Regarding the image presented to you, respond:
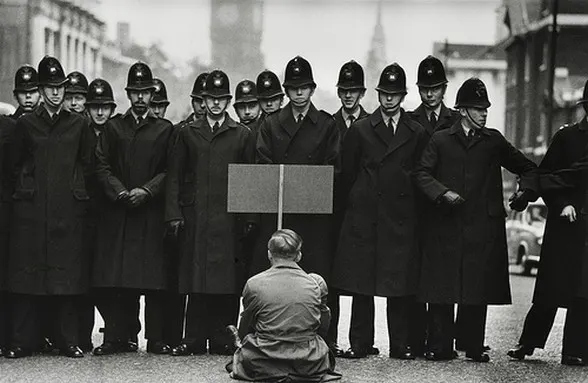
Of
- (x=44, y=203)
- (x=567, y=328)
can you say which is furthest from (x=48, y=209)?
(x=567, y=328)

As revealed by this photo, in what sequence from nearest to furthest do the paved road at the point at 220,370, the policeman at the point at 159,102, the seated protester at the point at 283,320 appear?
the seated protester at the point at 283,320 → the paved road at the point at 220,370 → the policeman at the point at 159,102

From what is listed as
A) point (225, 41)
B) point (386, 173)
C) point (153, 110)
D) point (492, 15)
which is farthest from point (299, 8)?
point (386, 173)

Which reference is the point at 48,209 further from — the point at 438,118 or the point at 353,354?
the point at 438,118

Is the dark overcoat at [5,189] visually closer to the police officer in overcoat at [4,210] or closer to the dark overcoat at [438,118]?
the police officer in overcoat at [4,210]

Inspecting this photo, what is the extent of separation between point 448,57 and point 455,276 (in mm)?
11310

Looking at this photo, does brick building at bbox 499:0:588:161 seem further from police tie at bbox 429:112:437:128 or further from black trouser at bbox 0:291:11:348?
black trouser at bbox 0:291:11:348

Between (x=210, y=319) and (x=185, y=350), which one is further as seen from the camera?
(x=210, y=319)

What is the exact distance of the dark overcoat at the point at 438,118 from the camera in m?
10.8

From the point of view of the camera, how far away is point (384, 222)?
1043 centimetres

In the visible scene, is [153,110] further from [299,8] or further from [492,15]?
[492,15]

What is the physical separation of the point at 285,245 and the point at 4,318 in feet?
9.19

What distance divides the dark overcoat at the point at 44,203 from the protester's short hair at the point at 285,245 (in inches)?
82.5

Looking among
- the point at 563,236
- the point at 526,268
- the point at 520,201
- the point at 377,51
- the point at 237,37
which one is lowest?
the point at 526,268

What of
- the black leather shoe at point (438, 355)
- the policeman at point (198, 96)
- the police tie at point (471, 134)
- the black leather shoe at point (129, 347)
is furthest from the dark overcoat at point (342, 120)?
the black leather shoe at point (129, 347)
